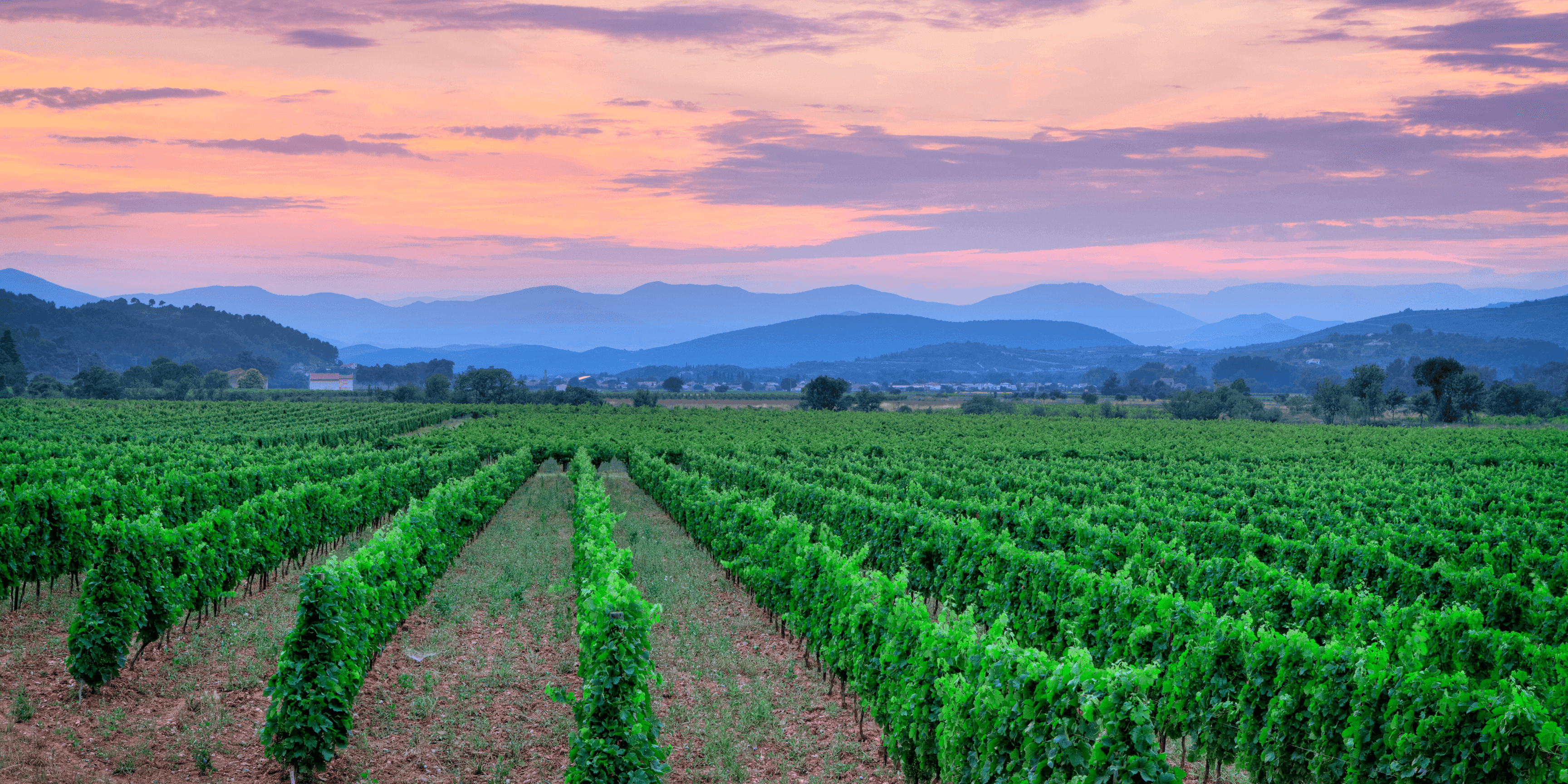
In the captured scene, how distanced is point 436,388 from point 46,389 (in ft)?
194

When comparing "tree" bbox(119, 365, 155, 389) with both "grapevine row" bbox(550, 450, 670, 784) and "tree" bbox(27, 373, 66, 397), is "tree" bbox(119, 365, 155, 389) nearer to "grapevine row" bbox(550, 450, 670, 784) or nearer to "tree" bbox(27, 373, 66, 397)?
"tree" bbox(27, 373, 66, 397)

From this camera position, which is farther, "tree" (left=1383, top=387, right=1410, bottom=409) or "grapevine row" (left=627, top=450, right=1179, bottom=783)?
"tree" (left=1383, top=387, right=1410, bottom=409)

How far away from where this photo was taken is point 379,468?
30781 mm

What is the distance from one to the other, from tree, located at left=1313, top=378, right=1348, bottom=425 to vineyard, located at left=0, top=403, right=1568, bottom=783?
4117 inches

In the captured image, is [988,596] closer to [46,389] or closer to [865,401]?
[865,401]

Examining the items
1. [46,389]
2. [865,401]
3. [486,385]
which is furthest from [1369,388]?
[46,389]

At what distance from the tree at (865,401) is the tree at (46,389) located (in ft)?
401

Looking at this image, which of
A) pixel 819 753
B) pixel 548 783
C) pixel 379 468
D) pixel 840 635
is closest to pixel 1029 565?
pixel 840 635

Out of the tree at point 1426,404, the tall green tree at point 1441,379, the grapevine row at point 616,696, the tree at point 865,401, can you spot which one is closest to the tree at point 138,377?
the tree at point 865,401

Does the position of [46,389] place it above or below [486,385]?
below

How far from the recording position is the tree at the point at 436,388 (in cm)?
14450

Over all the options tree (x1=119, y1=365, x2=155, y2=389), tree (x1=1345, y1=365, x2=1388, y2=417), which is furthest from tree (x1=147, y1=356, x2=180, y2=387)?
tree (x1=1345, y1=365, x2=1388, y2=417)

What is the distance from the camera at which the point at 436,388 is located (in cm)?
14788

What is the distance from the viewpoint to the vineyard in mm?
7914
